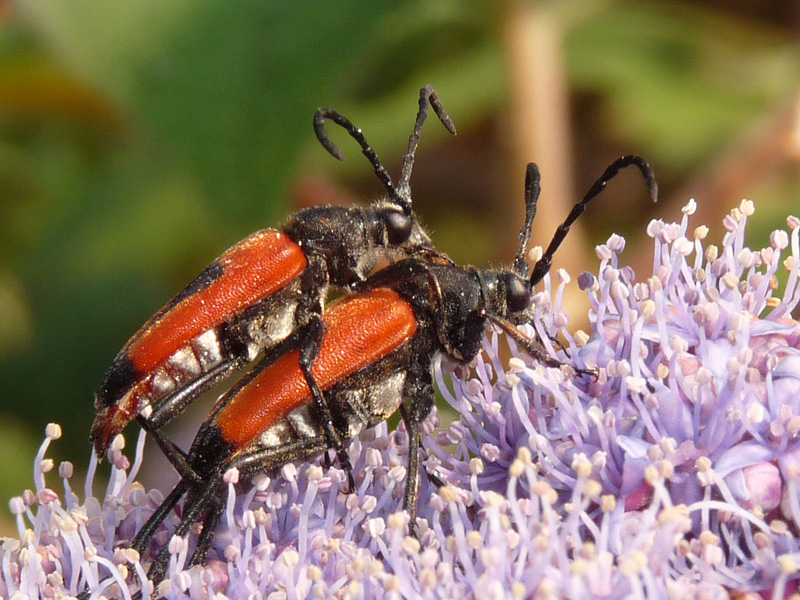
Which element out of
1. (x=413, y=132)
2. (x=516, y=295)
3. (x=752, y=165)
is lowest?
(x=752, y=165)

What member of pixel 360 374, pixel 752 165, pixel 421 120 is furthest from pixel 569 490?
pixel 752 165

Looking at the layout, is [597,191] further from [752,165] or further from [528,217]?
[752,165]

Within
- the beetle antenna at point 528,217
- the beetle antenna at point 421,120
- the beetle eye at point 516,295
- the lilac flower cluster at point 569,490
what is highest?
the beetle antenna at point 421,120

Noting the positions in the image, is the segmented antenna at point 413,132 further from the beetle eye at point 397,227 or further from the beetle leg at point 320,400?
the beetle leg at point 320,400

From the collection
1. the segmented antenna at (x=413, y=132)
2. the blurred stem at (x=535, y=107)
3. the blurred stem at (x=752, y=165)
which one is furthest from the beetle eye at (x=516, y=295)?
the blurred stem at (x=752, y=165)

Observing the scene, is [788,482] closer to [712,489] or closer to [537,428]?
[712,489]

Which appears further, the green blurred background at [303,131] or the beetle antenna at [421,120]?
the green blurred background at [303,131]

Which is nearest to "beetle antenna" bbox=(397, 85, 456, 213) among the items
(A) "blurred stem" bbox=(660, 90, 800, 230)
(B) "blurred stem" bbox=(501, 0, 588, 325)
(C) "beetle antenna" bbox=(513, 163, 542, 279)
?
(C) "beetle antenna" bbox=(513, 163, 542, 279)

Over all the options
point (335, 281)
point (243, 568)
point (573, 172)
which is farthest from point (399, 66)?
point (243, 568)
